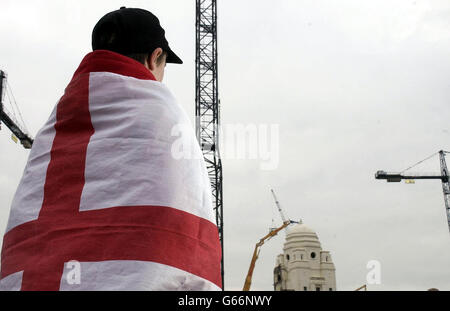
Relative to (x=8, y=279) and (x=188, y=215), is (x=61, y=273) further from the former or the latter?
(x=188, y=215)

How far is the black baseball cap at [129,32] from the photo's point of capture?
64.3 inches

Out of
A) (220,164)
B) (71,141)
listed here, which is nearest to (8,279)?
(71,141)

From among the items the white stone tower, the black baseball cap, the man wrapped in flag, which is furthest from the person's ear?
the white stone tower

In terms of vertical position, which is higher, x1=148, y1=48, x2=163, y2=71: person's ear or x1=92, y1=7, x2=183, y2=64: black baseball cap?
x1=92, y1=7, x2=183, y2=64: black baseball cap

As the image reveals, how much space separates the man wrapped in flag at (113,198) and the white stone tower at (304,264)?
62852mm

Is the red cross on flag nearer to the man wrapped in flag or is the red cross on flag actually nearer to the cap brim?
the man wrapped in flag

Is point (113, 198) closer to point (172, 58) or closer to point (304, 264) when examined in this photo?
point (172, 58)

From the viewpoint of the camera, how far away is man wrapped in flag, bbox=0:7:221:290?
48.2 inches

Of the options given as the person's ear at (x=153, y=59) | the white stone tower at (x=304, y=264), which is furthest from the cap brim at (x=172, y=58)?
the white stone tower at (x=304, y=264)

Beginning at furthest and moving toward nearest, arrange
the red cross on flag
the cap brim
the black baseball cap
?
the cap brim
the black baseball cap
the red cross on flag

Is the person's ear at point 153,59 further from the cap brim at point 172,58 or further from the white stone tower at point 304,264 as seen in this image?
the white stone tower at point 304,264

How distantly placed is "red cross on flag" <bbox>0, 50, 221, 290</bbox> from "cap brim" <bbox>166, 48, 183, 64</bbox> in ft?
0.86

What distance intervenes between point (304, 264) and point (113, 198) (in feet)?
208
